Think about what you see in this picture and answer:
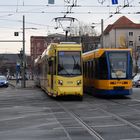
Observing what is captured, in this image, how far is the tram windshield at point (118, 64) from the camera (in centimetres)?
3297

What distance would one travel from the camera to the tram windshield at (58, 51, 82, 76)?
31172mm

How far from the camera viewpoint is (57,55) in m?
31.6

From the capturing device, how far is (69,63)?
31.5 metres

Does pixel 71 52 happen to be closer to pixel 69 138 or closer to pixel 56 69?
pixel 56 69

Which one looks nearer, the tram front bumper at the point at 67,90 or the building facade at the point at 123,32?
the tram front bumper at the point at 67,90

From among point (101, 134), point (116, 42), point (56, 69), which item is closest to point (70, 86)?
point (56, 69)

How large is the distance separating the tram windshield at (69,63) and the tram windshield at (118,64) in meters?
2.47

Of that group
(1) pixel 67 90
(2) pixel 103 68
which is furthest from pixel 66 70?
(2) pixel 103 68

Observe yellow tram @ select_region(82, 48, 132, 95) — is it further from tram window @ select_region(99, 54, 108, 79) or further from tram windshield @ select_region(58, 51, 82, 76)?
tram windshield @ select_region(58, 51, 82, 76)

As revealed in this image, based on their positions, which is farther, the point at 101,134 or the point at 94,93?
the point at 94,93

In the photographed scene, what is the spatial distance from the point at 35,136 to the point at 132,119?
18.2 feet

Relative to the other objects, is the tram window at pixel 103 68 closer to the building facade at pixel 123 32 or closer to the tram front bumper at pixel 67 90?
the tram front bumper at pixel 67 90

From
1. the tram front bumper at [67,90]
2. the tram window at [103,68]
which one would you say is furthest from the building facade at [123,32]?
the tram front bumper at [67,90]

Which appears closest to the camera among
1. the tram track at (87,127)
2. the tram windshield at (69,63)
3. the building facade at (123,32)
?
the tram track at (87,127)
